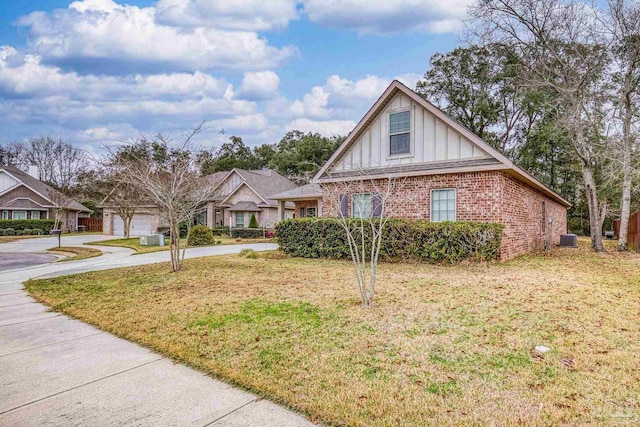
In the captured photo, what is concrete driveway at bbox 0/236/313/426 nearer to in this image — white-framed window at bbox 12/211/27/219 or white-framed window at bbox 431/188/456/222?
white-framed window at bbox 431/188/456/222

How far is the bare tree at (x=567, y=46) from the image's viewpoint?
15.1m

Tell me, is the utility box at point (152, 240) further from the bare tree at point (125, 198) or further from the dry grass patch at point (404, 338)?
the dry grass patch at point (404, 338)

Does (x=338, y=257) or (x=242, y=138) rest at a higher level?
(x=242, y=138)

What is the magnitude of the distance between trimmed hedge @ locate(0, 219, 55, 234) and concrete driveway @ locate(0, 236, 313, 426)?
104ft

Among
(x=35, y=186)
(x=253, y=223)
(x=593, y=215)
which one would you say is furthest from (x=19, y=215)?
(x=593, y=215)

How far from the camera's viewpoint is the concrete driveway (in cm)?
Result: 277

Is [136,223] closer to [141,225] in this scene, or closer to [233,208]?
[141,225]

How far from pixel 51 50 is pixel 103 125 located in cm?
978

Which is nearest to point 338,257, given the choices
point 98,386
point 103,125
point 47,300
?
point 47,300

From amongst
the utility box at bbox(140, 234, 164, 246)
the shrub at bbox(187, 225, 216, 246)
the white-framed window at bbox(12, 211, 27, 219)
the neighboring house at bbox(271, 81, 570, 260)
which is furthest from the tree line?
the white-framed window at bbox(12, 211, 27, 219)

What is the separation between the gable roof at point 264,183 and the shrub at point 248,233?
2.74 metres

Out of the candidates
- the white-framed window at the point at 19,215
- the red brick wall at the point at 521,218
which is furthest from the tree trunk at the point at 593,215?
the white-framed window at the point at 19,215

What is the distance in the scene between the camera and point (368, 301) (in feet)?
19.8

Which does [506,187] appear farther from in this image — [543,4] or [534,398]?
[534,398]
